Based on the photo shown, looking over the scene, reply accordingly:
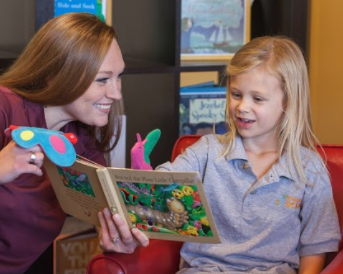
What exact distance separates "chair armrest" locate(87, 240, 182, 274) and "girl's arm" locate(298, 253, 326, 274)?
1.16 feet

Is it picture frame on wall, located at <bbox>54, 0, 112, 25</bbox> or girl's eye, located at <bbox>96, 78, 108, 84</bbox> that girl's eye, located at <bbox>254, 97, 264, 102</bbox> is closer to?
girl's eye, located at <bbox>96, 78, 108, 84</bbox>

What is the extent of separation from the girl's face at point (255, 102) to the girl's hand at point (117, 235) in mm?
425

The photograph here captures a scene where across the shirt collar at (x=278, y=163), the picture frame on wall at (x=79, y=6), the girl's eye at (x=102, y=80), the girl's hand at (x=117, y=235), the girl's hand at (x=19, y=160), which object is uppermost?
the picture frame on wall at (x=79, y=6)

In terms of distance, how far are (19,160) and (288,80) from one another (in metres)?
0.75

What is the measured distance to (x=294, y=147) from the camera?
2043 millimetres

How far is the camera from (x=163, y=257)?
6.70 ft

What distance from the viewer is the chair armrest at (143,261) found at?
1.87 meters

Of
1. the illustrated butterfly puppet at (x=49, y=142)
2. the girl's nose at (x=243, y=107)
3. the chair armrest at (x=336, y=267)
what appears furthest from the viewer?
the girl's nose at (x=243, y=107)

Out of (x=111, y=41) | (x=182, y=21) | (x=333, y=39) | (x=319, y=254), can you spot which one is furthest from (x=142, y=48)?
(x=319, y=254)

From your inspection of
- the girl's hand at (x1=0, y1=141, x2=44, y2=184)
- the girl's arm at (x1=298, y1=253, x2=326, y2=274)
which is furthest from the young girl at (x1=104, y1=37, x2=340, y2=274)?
the girl's hand at (x1=0, y1=141, x2=44, y2=184)

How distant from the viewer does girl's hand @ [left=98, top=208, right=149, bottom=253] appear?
1.83 metres

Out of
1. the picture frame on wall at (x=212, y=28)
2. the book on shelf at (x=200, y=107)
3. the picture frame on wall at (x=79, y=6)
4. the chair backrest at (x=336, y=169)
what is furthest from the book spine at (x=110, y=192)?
the picture frame on wall at (x=212, y=28)

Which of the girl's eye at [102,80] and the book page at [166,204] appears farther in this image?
the girl's eye at [102,80]

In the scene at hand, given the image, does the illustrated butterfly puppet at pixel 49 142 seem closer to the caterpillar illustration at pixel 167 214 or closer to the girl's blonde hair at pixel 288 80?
the caterpillar illustration at pixel 167 214
